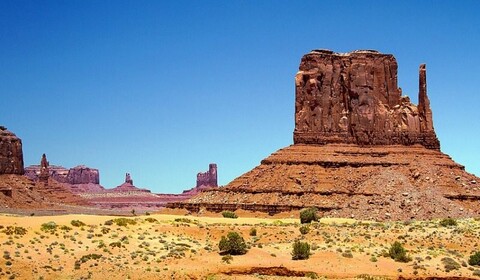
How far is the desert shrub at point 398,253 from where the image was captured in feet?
160

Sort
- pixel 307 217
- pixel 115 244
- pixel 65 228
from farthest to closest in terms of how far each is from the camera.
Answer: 1. pixel 307 217
2. pixel 65 228
3. pixel 115 244

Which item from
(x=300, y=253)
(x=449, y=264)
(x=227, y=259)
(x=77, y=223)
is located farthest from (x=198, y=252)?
(x=449, y=264)

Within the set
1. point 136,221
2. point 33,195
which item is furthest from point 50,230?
point 33,195

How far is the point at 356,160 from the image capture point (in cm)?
9419

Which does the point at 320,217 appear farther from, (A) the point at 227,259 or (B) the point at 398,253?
(A) the point at 227,259

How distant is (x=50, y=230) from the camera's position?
50.3m

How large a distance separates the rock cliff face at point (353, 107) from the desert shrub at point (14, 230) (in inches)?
2089

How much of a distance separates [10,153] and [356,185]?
82.1 m

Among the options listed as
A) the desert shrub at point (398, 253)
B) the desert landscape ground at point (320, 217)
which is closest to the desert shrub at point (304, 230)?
the desert landscape ground at point (320, 217)

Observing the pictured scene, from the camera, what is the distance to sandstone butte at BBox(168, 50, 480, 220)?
85250 mm

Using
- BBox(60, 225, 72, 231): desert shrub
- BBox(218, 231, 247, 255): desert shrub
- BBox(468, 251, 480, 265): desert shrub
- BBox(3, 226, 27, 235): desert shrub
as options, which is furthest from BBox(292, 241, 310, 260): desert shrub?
BBox(3, 226, 27, 235): desert shrub

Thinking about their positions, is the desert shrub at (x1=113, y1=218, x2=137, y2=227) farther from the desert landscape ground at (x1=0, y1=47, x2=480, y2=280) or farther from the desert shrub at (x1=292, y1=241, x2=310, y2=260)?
the desert shrub at (x1=292, y1=241, x2=310, y2=260)

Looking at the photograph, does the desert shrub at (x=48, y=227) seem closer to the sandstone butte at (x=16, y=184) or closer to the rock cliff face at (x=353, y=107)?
the rock cliff face at (x=353, y=107)

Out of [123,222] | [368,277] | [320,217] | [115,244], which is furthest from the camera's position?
[320,217]
